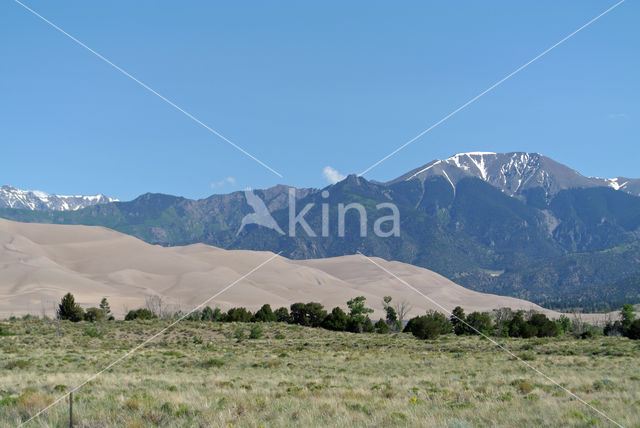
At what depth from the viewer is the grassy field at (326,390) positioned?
14227mm

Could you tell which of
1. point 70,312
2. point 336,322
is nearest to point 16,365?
point 70,312

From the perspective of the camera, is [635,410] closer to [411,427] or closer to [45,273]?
[411,427]

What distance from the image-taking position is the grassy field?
14.2 meters

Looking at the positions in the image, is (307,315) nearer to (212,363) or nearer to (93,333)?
(93,333)

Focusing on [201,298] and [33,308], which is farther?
[201,298]

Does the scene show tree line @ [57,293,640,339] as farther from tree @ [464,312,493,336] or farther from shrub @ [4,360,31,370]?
shrub @ [4,360,31,370]

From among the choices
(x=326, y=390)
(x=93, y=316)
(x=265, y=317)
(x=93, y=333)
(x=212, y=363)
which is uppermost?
(x=326, y=390)

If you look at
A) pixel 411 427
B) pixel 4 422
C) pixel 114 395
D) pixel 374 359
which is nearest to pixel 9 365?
pixel 114 395

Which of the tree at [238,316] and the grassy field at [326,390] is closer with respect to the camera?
the grassy field at [326,390]

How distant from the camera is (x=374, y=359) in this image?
3781cm

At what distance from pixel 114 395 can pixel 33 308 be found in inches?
5733

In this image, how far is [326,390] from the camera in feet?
65.9

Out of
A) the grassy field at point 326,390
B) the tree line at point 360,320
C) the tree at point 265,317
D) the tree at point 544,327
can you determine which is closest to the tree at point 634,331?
the tree line at point 360,320

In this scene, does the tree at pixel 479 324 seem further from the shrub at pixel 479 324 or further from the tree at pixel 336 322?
the tree at pixel 336 322
